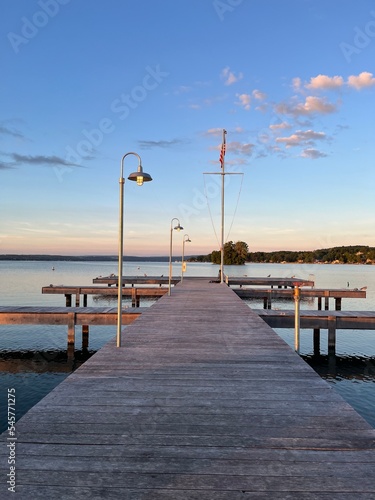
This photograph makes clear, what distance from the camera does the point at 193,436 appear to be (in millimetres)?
3385

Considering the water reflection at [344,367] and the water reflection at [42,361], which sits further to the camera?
the water reflection at [42,361]


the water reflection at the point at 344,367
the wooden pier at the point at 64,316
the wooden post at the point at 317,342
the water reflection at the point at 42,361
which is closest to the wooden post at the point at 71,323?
the wooden pier at the point at 64,316

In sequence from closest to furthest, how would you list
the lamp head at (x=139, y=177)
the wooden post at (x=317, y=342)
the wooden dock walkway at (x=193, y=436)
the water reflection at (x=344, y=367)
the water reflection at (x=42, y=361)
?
the wooden dock walkway at (x=193, y=436)
the lamp head at (x=139, y=177)
the water reflection at (x=344, y=367)
the water reflection at (x=42, y=361)
the wooden post at (x=317, y=342)

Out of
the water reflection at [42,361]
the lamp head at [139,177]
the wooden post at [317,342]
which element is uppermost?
the lamp head at [139,177]

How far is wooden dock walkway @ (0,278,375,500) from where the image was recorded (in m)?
2.62

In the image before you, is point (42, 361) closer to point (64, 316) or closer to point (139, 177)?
point (64, 316)

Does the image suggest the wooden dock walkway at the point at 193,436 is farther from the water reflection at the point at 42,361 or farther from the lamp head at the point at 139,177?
the water reflection at the point at 42,361

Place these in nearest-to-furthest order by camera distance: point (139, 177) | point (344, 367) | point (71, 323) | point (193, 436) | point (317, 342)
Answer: point (193, 436), point (139, 177), point (344, 367), point (71, 323), point (317, 342)

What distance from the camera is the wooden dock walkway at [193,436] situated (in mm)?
2625

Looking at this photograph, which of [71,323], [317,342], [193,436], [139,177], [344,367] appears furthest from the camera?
[317,342]

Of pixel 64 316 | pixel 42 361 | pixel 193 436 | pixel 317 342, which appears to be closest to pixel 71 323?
pixel 64 316

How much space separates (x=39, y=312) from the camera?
13703 mm

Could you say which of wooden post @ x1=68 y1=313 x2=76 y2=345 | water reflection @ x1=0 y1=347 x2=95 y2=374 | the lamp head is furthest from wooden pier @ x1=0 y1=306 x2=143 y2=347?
the lamp head

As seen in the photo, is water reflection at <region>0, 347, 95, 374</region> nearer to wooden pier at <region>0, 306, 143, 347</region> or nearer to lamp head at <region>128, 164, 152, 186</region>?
wooden pier at <region>0, 306, 143, 347</region>
